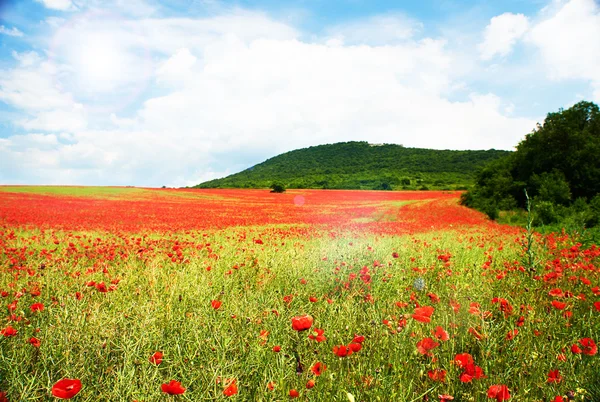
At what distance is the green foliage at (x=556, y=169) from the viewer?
57.1 ft

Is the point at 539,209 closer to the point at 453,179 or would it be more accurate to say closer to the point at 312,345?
the point at 312,345

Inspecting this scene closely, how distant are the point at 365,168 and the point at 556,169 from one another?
7073cm

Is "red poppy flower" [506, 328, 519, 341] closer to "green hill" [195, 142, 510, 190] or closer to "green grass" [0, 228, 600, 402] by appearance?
"green grass" [0, 228, 600, 402]

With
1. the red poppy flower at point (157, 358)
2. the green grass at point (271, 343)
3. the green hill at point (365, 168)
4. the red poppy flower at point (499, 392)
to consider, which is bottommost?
the green grass at point (271, 343)

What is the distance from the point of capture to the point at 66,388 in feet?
4.42

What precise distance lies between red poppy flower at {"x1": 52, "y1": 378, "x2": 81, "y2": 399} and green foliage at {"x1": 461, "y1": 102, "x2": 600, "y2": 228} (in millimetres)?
18332

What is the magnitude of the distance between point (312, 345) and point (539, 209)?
1691 cm

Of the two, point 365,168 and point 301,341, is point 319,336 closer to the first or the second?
point 301,341

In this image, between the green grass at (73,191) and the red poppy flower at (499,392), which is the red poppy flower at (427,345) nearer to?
the red poppy flower at (499,392)

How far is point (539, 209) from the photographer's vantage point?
50.9ft

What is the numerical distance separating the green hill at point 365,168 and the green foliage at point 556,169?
36.6m

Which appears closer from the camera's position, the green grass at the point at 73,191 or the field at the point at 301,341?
the field at the point at 301,341

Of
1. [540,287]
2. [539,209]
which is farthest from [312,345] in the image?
[539,209]

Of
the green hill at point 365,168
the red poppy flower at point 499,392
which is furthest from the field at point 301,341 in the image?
the green hill at point 365,168
